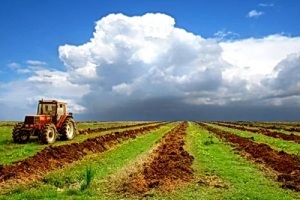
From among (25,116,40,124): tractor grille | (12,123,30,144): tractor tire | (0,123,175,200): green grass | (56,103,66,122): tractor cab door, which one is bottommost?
(0,123,175,200): green grass

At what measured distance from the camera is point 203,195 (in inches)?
499

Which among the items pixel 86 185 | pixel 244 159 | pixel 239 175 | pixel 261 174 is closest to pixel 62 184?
pixel 86 185

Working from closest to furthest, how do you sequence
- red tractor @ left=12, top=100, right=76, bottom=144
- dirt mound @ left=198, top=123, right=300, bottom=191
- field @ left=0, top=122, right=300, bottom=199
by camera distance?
1. field @ left=0, top=122, right=300, bottom=199
2. dirt mound @ left=198, top=123, right=300, bottom=191
3. red tractor @ left=12, top=100, right=76, bottom=144

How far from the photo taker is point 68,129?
112 feet

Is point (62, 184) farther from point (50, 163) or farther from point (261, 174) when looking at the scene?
point (261, 174)

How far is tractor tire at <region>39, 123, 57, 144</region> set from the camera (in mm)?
29234

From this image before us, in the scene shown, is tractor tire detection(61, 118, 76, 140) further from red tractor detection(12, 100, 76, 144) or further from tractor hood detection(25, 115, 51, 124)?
tractor hood detection(25, 115, 51, 124)

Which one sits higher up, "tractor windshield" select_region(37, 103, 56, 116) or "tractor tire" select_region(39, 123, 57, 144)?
"tractor windshield" select_region(37, 103, 56, 116)

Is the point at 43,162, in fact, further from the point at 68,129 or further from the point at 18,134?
the point at 68,129

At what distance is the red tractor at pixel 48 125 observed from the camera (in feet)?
98.8

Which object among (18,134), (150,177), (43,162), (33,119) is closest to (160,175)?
(150,177)

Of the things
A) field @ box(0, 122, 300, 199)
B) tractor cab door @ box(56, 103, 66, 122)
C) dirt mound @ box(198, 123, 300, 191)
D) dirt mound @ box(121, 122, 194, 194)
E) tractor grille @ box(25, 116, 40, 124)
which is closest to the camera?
field @ box(0, 122, 300, 199)

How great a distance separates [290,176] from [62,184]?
8284 millimetres

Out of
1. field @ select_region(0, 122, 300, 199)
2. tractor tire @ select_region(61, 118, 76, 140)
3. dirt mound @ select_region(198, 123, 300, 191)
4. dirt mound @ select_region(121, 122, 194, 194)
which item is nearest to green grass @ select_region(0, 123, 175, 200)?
field @ select_region(0, 122, 300, 199)
